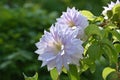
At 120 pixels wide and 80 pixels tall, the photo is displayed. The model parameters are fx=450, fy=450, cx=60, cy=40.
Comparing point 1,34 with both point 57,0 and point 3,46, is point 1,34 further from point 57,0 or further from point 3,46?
point 57,0

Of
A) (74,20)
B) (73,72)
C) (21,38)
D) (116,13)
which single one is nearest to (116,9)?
(116,13)

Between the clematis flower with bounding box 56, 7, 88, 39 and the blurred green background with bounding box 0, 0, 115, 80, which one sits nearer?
the clematis flower with bounding box 56, 7, 88, 39

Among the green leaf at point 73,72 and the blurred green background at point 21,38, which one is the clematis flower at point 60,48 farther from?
the blurred green background at point 21,38

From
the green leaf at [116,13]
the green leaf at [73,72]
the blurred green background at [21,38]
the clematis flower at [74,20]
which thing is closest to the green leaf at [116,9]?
the green leaf at [116,13]

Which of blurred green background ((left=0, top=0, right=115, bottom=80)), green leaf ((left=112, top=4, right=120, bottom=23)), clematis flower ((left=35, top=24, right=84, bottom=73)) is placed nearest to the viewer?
clematis flower ((left=35, top=24, right=84, bottom=73))

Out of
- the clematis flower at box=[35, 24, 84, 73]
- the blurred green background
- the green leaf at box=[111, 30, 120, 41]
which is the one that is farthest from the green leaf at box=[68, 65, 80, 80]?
the blurred green background

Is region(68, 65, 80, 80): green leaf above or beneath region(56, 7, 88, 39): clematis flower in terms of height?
beneath

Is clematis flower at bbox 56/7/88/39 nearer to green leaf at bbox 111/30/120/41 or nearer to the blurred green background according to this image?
green leaf at bbox 111/30/120/41

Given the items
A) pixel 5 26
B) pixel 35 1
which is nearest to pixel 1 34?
pixel 5 26
